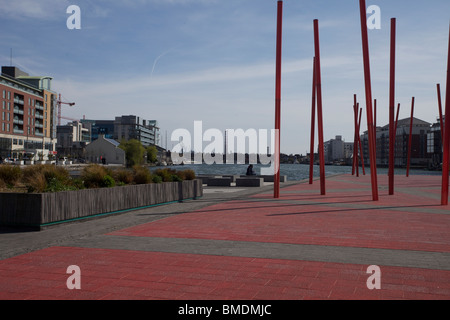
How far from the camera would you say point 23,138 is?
87.2 metres

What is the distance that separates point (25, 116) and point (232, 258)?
92535 mm

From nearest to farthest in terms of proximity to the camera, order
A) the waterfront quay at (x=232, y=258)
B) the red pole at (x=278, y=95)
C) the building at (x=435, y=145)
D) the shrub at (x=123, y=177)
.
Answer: the waterfront quay at (x=232, y=258), the shrub at (x=123, y=177), the red pole at (x=278, y=95), the building at (x=435, y=145)

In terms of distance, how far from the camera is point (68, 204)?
34.6 feet

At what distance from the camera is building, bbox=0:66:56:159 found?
80.0 metres

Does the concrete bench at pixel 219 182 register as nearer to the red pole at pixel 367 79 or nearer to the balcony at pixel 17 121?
the red pole at pixel 367 79

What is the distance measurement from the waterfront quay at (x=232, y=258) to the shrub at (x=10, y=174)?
9.50 ft

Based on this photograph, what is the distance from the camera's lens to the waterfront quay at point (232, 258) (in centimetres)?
A: 505

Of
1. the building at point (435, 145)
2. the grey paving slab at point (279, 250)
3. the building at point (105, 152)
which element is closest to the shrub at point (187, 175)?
the grey paving slab at point (279, 250)

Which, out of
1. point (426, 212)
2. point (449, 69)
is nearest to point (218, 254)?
point (426, 212)
